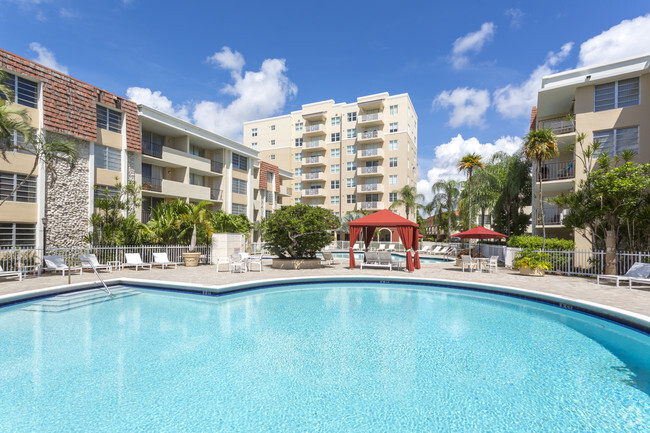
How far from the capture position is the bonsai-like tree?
662 inches

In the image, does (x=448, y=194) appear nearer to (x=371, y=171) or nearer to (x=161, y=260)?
(x=371, y=171)

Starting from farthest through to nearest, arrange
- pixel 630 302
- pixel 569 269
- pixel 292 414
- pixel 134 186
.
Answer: pixel 134 186, pixel 569 269, pixel 630 302, pixel 292 414

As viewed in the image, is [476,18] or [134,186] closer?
[476,18]

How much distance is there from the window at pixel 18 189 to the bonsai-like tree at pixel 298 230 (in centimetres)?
1262

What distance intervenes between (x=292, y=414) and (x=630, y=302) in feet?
33.3

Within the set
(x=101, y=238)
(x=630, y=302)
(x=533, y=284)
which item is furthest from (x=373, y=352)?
(x=101, y=238)

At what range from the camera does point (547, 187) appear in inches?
886

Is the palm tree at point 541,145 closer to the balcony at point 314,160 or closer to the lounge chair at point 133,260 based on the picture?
the lounge chair at point 133,260

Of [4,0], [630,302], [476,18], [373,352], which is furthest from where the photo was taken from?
[476,18]

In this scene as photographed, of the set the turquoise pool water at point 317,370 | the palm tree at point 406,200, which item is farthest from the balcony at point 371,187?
the turquoise pool water at point 317,370

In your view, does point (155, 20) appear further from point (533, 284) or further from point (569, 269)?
point (569, 269)

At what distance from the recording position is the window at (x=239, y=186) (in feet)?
107

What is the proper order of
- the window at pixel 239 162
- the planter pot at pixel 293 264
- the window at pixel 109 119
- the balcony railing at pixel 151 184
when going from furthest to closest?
1. the window at pixel 239 162
2. the balcony railing at pixel 151 184
3. the window at pixel 109 119
4. the planter pot at pixel 293 264

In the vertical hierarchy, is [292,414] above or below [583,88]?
below
